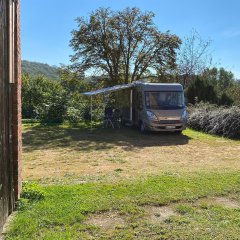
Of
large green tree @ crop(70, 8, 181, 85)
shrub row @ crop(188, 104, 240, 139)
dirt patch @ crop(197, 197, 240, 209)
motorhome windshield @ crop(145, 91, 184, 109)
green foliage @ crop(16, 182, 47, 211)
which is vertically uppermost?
large green tree @ crop(70, 8, 181, 85)

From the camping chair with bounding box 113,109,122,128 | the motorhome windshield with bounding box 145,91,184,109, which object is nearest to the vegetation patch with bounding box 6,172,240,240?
the motorhome windshield with bounding box 145,91,184,109

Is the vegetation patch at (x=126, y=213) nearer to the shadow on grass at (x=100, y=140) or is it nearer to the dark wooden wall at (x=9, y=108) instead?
the dark wooden wall at (x=9, y=108)

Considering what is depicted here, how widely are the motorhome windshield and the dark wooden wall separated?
428 inches

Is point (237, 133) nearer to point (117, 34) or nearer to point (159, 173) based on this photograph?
point (159, 173)

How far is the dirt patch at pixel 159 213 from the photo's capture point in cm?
454

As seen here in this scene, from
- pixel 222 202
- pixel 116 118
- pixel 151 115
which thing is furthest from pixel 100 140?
pixel 222 202

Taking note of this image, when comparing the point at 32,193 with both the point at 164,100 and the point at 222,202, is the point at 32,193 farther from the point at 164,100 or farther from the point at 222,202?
the point at 164,100

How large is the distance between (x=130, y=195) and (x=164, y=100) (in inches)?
410

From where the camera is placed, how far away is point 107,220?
4.50m

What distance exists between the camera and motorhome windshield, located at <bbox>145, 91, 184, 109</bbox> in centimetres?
1541

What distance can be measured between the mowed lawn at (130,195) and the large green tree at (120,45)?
12461 millimetres

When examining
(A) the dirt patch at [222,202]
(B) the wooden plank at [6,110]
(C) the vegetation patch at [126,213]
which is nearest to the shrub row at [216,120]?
(C) the vegetation patch at [126,213]

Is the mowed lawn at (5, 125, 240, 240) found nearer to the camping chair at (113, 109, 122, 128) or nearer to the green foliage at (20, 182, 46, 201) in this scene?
the green foliage at (20, 182, 46, 201)

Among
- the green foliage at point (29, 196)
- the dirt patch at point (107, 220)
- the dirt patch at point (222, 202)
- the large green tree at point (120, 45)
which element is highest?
the large green tree at point (120, 45)
